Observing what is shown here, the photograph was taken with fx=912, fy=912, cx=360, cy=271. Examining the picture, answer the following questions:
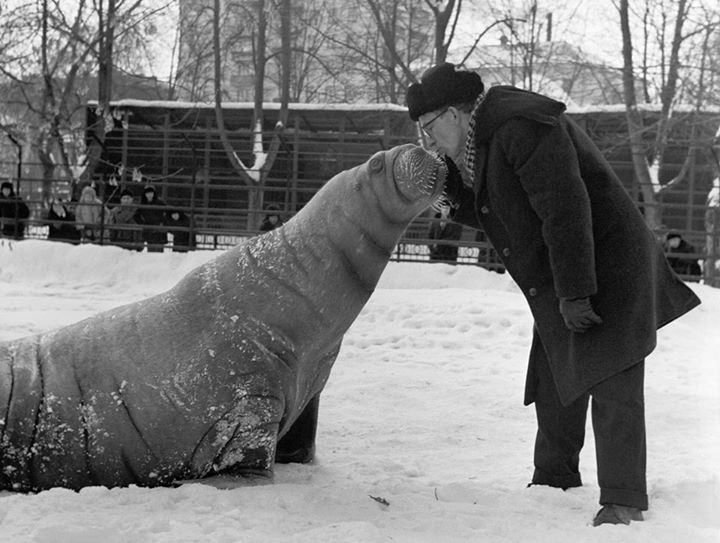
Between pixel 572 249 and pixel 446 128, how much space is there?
77 cm

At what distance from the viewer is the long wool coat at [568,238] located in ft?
10.3

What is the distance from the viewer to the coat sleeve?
3.11 metres

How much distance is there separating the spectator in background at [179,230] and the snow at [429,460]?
10.7ft

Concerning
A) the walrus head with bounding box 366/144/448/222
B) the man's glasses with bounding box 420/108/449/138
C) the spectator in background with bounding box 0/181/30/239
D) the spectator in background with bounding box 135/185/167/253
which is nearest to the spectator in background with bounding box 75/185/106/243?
the spectator in background with bounding box 135/185/167/253

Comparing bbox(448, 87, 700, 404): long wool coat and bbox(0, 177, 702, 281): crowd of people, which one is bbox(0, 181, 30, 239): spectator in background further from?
bbox(448, 87, 700, 404): long wool coat

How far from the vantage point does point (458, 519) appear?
3.07 metres

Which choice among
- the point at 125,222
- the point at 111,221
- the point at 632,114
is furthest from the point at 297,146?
the point at 632,114

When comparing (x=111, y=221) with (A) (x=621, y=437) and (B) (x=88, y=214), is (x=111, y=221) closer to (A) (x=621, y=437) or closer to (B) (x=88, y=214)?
(B) (x=88, y=214)

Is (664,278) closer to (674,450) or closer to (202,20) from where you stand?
(674,450)

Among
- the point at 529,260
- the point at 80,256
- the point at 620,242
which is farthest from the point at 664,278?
the point at 80,256

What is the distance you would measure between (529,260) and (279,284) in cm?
98

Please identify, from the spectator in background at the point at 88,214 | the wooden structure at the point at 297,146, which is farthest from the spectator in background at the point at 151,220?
the wooden structure at the point at 297,146

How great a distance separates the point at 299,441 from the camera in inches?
161

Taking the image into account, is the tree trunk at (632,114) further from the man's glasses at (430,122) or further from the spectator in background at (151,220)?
the man's glasses at (430,122)
